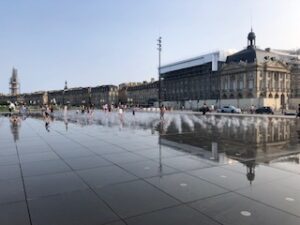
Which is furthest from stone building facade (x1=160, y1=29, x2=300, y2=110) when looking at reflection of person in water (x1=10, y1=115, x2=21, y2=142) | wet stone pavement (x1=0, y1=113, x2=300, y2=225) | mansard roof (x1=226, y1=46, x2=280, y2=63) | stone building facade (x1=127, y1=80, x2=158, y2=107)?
wet stone pavement (x1=0, y1=113, x2=300, y2=225)

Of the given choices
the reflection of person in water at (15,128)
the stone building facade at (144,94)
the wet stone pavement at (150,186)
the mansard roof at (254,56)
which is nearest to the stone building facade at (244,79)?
the mansard roof at (254,56)

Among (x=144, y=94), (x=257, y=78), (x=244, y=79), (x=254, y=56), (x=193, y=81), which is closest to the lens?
(x=257, y=78)

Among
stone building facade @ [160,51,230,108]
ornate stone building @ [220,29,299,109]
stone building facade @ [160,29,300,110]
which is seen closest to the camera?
ornate stone building @ [220,29,299,109]

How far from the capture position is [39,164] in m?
8.98

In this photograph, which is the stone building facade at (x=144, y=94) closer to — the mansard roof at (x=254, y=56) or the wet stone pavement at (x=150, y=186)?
the mansard roof at (x=254, y=56)

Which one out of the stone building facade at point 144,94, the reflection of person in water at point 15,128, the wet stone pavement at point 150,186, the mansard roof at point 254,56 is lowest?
the wet stone pavement at point 150,186

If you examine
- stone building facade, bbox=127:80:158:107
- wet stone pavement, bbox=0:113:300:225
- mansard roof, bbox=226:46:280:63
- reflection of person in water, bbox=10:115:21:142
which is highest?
A: mansard roof, bbox=226:46:280:63

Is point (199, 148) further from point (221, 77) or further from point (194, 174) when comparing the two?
point (221, 77)

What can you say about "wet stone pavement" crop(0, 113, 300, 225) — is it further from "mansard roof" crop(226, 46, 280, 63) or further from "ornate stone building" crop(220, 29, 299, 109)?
"mansard roof" crop(226, 46, 280, 63)

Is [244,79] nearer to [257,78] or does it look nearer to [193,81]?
[257,78]

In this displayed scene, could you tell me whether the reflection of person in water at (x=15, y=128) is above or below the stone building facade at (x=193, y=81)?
below

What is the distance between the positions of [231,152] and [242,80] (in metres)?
103

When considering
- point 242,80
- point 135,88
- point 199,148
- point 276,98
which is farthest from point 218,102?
point 199,148

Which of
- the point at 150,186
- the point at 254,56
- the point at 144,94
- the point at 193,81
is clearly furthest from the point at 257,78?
the point at 150,186
